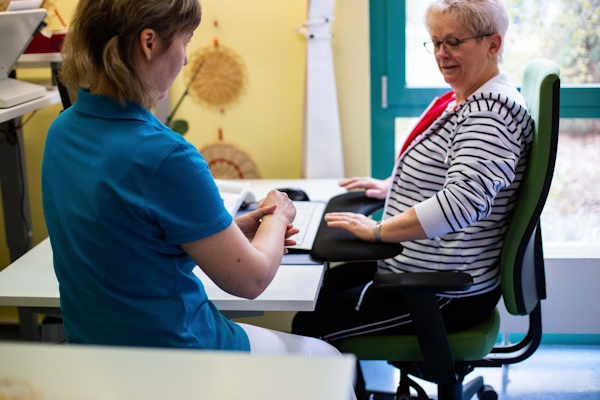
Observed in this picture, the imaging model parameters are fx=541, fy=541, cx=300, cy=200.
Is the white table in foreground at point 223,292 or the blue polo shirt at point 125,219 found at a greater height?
the blue polo shirt at point 125,219

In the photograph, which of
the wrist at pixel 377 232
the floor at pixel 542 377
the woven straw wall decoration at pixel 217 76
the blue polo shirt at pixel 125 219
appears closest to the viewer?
the blue polo shirt at pixel 125 219

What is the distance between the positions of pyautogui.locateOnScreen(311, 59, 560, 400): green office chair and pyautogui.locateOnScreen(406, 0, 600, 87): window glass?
74cm

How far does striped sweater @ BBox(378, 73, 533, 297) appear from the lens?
A: 128 cm

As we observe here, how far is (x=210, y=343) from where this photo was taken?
3.46 feet

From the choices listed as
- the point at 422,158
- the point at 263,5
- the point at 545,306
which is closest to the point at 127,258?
the point at 422,158

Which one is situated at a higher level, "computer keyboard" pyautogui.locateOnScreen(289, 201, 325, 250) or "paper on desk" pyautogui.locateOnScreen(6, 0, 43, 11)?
"paper on desk" pyautogui.locateOnScreen(6, 0, 43, 11)

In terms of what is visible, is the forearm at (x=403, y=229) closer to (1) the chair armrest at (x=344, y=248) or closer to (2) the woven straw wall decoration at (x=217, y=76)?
(1) the chair armrest at (x=344, y=248)

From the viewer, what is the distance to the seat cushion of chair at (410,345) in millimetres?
1354

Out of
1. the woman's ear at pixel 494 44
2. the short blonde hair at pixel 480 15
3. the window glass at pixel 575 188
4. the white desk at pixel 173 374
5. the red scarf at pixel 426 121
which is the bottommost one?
Result: the window glass at pixel 575 188

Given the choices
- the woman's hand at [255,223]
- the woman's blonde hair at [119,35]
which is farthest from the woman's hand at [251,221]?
the woman's blonde hair at [119,35]

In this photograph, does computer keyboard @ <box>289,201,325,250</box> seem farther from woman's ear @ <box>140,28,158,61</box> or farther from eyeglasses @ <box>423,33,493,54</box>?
woman's ear @ <box>140,28,158,61</box>

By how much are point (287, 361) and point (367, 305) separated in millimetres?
858

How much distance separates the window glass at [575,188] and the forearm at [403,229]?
1.19 meters

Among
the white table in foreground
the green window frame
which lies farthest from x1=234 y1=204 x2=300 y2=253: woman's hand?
the green window frame
